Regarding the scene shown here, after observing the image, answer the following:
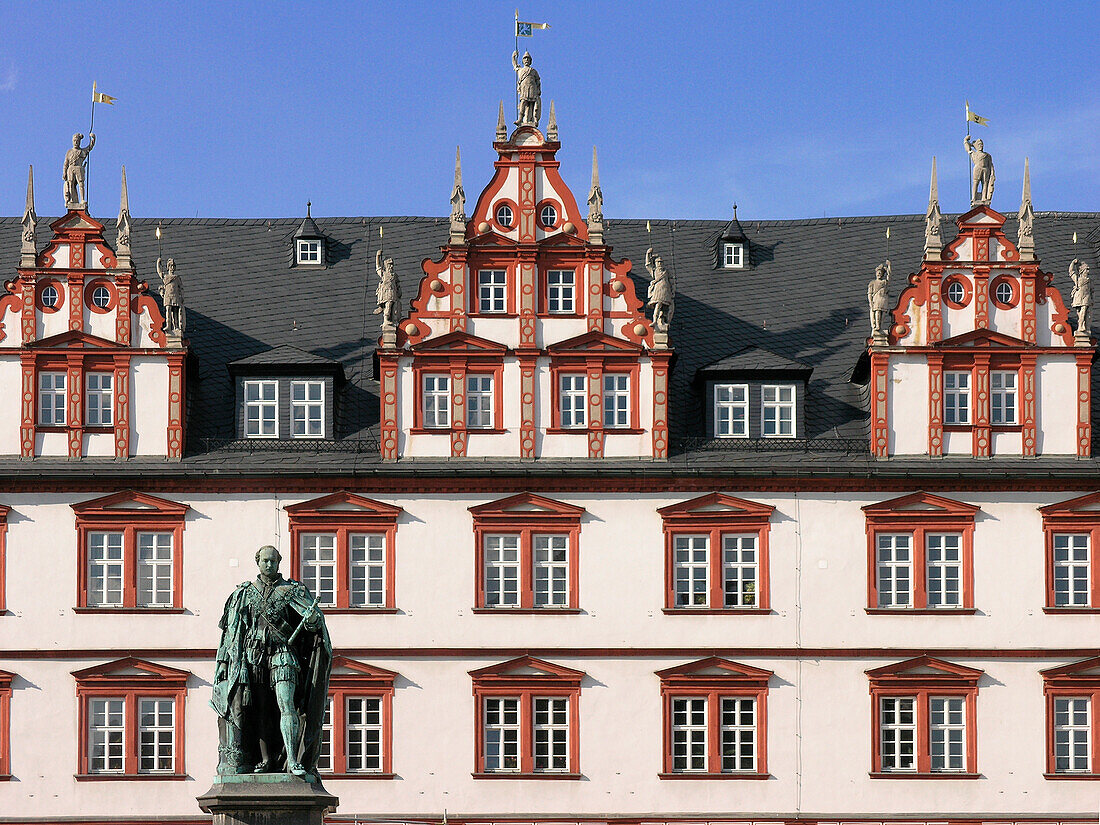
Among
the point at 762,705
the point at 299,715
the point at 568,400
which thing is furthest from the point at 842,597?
the point at 299,715

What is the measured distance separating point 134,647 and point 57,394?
5.78 meters

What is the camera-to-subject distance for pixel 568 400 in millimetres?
43531

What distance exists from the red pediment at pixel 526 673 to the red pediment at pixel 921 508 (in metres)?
7.35

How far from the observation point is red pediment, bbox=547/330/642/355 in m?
43.4

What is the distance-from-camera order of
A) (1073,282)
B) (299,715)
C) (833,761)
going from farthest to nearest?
(1073,282) < (833,761) < (299,715)

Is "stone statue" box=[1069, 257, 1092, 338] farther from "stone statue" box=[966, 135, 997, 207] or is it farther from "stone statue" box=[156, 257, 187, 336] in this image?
"stone statue" box=[156, 257, 187, 336]

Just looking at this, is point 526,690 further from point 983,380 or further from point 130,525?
point 983,380

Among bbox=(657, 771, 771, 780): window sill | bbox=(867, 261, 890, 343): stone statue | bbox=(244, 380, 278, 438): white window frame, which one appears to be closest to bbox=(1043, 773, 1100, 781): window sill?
bbox=(657, 771, 771, 780): window sill

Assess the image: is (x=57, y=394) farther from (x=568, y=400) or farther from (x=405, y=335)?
(x=568, y=400)

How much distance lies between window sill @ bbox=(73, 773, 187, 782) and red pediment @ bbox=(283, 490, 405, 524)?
6023mm

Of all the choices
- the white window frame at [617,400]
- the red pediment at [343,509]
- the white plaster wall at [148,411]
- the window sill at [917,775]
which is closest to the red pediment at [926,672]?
the window sill at [917,775]

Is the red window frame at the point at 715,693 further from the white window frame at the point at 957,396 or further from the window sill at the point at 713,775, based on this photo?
the white window frame at the point at 957,396

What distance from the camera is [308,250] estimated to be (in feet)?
163

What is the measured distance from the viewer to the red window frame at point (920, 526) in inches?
1692
